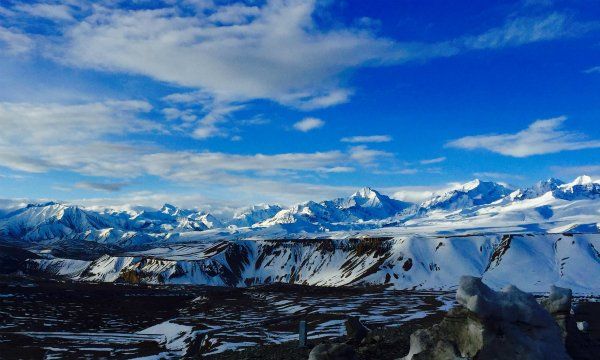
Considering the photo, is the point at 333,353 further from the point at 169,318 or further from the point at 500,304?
the point at 169,318

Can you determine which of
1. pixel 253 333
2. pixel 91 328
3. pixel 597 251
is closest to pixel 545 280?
pixel 597 251

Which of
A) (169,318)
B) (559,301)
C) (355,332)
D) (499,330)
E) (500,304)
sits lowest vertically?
(169,318)

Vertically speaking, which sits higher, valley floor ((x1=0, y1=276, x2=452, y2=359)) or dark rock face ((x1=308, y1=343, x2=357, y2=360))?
dark rock face ((x1=308, y1=343, x2=357, y2=360))

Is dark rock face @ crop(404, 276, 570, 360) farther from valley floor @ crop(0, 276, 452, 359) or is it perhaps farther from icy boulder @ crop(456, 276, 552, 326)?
valley floor @ crop(0, 276, 452, 359)

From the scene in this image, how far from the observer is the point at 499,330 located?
16.1m

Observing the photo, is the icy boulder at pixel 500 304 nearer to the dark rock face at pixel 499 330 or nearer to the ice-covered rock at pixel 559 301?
the dark rock face at pixel 499 330

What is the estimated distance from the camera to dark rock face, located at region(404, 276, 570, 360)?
15836 mm

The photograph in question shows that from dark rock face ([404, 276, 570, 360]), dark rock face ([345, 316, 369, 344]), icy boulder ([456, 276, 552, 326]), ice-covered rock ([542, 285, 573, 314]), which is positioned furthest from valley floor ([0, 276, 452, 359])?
icy boulder ([456, 276, 552, 326])

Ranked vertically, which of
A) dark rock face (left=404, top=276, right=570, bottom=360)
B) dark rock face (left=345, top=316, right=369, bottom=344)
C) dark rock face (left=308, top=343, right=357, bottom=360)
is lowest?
dark rock face (left=345, top=316, right=369, bottom=344)

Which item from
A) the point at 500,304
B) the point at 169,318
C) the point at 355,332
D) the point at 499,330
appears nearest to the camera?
the point at 499,330

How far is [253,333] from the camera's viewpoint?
229ft

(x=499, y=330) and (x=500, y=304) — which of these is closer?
(x=499, y=330)

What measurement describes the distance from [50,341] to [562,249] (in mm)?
175128

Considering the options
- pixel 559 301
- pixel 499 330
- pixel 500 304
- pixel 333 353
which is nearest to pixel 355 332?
pixel 333 353
